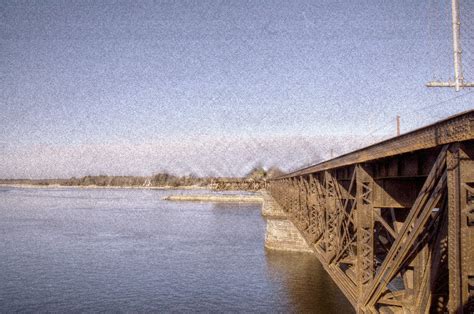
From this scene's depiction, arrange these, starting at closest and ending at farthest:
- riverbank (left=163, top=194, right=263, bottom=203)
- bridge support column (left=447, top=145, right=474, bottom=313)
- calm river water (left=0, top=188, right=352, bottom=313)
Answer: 1. bridge support column (left=447, top=145, right=474, bottom=313)
2. calm river water (left=0, top=188, right=352, bottom=313)
3. riverbank (left=163, top=194, right=263, bottom=203)

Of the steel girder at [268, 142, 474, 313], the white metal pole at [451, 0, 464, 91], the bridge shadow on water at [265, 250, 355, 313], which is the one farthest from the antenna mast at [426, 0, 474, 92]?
the bridge shadow on water at [265, 250, 355, 313]

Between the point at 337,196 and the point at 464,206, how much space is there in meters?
11.0

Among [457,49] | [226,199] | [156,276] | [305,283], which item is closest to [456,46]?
[457,49]

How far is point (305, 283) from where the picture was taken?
36312 millimetres

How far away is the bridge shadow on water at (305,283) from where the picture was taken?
1201 inches

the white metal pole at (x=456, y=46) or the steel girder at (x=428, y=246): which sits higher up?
the white metal pole at (x=456, y=46)

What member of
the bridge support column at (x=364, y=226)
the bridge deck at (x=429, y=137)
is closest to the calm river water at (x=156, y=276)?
the bridge support column at (x=364, y=226)

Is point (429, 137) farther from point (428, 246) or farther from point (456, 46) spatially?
point (456, 46)

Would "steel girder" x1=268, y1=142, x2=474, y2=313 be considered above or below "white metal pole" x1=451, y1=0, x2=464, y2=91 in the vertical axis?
below

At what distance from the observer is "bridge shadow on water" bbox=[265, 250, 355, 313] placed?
3052 centimetres

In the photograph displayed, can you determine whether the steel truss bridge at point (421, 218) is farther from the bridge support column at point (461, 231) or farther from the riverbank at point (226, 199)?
the riverbank at point (226, 199)

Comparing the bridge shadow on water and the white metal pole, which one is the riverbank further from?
the white metal pole

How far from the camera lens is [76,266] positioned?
41.5 metres

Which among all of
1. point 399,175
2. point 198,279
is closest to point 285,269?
point 198,279
